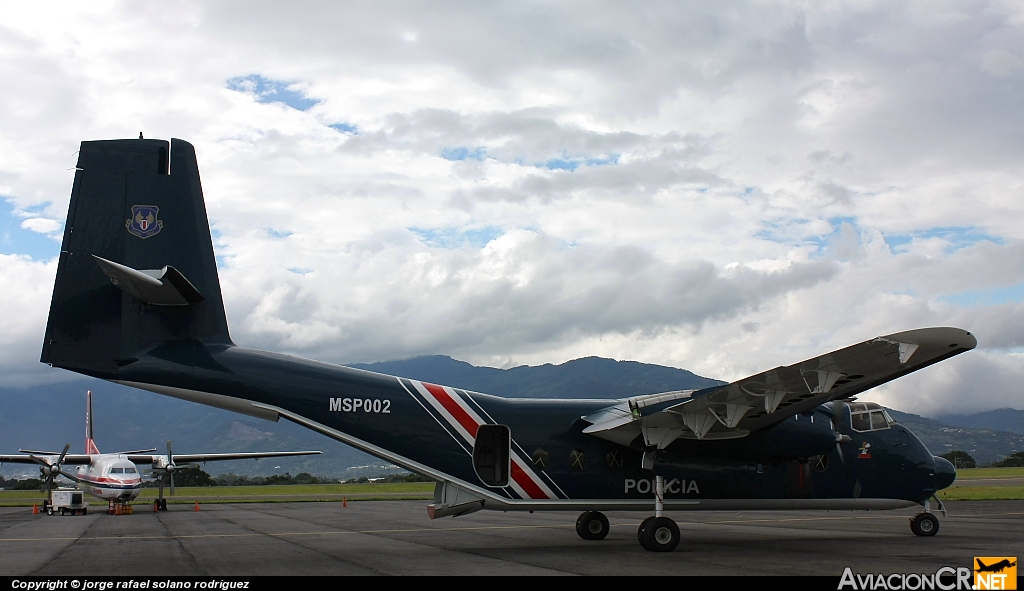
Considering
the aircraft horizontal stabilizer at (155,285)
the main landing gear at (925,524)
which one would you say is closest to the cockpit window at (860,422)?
the main landing gear at (925,524)

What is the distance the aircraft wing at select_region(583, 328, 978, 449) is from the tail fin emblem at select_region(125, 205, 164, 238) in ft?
28.9

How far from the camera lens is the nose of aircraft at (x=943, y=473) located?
17047mm

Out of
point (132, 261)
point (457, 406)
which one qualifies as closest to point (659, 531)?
point (457, 406)

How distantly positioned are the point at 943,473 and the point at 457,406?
10.7 meters

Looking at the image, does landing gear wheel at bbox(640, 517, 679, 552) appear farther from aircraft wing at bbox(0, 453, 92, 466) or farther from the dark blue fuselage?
aircraft wing at bbox(0, 453, 92, 466)

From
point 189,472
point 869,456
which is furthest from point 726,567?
point 189,472

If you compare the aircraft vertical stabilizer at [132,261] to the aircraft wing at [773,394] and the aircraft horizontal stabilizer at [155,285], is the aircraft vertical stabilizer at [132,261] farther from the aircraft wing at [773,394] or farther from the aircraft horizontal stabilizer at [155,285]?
the aircraft wing at [773,394]

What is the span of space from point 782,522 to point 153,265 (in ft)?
60.8

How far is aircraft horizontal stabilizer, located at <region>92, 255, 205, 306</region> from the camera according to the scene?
12594 millimetres

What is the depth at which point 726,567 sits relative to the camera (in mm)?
12539

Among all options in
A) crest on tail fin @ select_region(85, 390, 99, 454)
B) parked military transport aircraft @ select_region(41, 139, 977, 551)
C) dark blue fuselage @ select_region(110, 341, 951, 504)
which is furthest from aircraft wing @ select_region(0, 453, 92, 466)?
dark blue fuselage @ select_region(110, 341, 951, 504)

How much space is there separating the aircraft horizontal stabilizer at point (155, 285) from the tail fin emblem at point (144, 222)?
671 millimetres

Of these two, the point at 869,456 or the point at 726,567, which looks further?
the point at 869,456

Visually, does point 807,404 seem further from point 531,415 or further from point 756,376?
point 531,415
